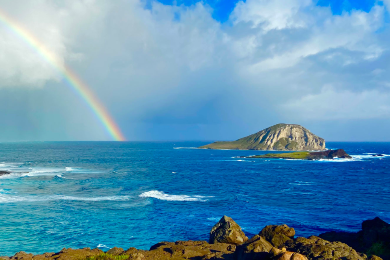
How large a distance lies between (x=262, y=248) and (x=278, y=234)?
8.47m

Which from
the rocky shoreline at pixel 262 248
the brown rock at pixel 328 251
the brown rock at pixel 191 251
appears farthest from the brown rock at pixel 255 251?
the brown rock at pixel 191 251

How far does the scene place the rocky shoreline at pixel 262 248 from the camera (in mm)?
16531

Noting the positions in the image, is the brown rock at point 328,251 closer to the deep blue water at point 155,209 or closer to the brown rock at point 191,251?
the brown rock at point 191,251

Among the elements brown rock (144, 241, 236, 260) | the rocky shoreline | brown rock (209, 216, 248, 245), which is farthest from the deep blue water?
brown rock (144, 241, 236, 260)

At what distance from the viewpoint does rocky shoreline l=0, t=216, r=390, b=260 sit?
1653 centimetres

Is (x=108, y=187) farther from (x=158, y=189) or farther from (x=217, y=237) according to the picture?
(x=217, y=237)

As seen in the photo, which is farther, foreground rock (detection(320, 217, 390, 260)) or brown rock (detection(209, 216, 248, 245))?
brown rock (detection(209, 216, 248, 245))

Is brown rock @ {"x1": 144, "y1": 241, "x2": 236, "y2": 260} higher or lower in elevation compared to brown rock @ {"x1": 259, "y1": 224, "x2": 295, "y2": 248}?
lower

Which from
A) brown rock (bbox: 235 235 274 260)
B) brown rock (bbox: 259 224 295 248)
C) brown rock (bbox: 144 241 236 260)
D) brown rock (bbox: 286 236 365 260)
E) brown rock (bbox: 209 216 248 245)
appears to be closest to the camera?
brown rock (bbox: 235 235 274 260)

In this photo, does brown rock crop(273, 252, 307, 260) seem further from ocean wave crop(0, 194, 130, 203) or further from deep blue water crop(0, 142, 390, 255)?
ocean wave crop(0, 194, 130, 203)

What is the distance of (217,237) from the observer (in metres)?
25.8

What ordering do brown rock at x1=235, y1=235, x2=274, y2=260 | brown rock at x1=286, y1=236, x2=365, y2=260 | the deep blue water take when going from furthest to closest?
the deep blue water → brown rock at x1=286, y1=236, x2=365, y2=260 → brown rock at x1=235, y1=235, x2=274, y2=260

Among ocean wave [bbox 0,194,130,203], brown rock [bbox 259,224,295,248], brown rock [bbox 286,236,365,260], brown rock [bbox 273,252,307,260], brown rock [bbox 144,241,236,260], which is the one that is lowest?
ocean wave [bbox 0,194,130,203]

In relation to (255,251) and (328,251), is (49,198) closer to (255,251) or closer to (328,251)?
(255,251)
